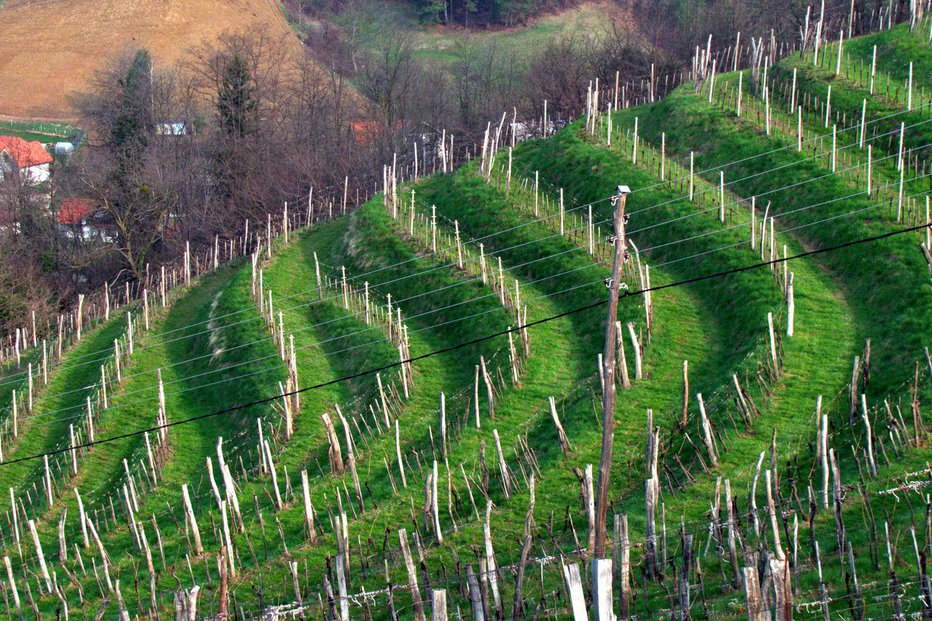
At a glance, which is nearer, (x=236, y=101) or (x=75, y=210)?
(x=75, y=210)

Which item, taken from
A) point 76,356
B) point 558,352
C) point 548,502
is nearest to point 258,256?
point 76,356

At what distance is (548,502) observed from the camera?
19.9m

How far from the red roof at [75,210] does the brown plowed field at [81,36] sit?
28743mm

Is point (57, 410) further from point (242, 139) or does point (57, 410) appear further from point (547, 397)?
point (242, 139)

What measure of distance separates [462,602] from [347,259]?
20888 millimetres

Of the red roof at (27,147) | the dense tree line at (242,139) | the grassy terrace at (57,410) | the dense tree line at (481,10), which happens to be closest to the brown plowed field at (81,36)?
the red roof at (27,147)

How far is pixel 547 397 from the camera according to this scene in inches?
963

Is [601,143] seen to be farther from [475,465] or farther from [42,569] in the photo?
[42,569]

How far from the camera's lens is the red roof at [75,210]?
52728 mm

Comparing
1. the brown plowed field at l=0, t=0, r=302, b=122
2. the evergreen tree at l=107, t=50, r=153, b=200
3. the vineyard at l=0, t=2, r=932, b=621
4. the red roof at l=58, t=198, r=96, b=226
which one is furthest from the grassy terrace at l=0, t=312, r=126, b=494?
the brown plowed field at l=0, t=0, r=302, b=122

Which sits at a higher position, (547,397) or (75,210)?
(547,397)

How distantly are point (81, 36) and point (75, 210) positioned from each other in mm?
37241

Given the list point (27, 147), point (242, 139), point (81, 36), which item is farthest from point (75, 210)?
point (81, 36)

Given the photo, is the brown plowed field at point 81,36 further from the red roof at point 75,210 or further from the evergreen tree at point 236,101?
the red roof at point 75,210
